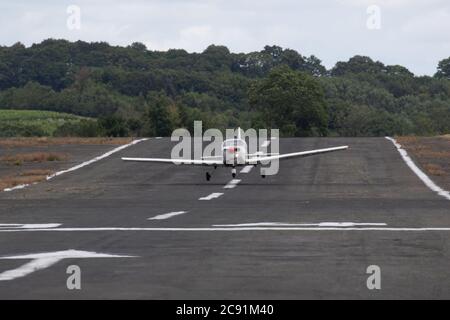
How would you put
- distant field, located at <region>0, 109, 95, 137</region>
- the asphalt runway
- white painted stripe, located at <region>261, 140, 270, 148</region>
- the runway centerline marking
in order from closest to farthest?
the asphalt runway < the runway centerline marking < white painted stripe, located at <region>261, 140, 270, 148</region> < distant field, located at <region>0, 109, 95, 137</region>

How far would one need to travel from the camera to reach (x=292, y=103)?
141875 mm

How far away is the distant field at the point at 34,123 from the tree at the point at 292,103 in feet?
70.9

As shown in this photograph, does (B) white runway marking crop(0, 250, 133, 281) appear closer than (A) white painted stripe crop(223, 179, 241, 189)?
Yes

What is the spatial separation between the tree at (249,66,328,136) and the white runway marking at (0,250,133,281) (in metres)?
119

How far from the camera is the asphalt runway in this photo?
47.5ft

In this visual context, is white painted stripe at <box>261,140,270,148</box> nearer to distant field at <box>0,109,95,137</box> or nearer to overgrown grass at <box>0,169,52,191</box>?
overgrown grass at <box>0,169,52,191</box>

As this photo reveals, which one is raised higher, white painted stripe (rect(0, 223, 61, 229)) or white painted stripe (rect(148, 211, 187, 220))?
white painted stripe (rect(0, 223, 61, 229))

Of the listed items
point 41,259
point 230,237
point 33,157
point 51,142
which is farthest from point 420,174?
point 41,259

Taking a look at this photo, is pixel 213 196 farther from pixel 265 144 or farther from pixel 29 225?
pixel 265 144

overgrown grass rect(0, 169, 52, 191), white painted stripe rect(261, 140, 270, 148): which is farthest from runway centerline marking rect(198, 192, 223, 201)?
white painted stripe rect(261, 140, 270, 148)

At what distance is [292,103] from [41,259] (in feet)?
410
